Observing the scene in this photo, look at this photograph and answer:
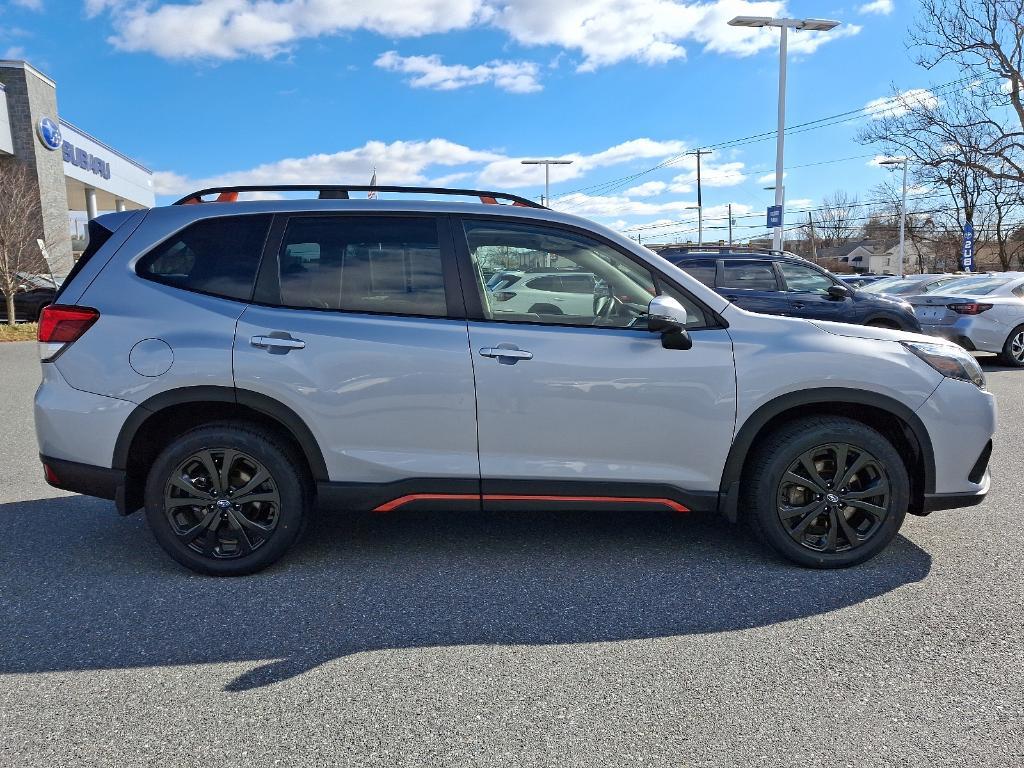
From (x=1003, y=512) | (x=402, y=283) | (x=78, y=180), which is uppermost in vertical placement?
(x=78, y=180)

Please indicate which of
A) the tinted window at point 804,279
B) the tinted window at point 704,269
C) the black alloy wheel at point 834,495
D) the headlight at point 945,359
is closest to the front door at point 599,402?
the black alloy wheel at point 834,495

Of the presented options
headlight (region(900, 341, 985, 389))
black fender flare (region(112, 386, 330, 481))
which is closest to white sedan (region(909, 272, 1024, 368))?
headlight (region(900, 341, 985, 389))

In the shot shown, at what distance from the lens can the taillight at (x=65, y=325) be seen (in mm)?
3594

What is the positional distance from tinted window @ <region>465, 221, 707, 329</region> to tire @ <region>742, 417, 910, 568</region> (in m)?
0.75

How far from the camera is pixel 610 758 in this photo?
2330mm

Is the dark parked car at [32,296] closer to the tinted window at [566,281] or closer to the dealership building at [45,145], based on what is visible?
the dealership building at [45,145]

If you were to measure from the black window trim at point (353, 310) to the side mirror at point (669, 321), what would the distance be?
896 mm

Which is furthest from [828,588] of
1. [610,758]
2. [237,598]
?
[237,598]

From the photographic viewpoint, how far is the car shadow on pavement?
3.07 metres

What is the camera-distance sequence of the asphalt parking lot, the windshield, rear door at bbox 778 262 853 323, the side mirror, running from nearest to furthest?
the asphalt parking lot → the side mirror → rear door at bbox 778 262 853 323 → the windshield

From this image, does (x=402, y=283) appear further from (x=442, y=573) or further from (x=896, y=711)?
(x=896, y=711)

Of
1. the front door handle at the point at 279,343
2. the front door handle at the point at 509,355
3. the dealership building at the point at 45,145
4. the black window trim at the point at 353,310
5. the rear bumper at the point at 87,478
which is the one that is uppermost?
the dealership building at the point at 45,145

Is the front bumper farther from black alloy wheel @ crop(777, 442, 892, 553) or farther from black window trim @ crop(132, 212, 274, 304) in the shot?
black window trim @ crop(132, 212, 274, 304)

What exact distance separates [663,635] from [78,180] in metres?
35.7
